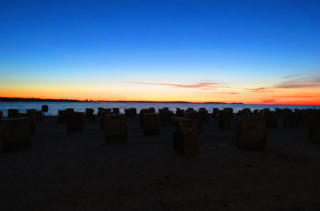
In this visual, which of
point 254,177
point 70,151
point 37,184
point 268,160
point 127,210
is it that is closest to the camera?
point 127,210

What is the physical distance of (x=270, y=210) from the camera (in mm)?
2918

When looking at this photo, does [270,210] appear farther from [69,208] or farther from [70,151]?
[70,151]

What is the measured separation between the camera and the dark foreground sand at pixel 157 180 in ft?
10.1

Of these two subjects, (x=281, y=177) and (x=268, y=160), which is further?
(x=268, y=160)

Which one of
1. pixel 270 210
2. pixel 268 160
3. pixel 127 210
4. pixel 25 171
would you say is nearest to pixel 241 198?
pixel 270 210

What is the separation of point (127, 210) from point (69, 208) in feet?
3.23

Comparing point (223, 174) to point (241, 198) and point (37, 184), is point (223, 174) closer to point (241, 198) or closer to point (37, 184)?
point (241, 198)

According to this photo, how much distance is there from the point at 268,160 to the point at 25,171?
273 inches

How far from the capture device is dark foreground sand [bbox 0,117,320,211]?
10.1ft

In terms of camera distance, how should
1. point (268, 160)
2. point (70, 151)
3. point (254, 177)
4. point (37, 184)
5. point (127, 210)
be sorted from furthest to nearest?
1. point (70, 151)
2. point (268, 160)
3. point (254, 177)
4. point (37, 184)
5. point (127, 210)

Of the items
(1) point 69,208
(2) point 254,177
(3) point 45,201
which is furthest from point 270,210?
(3) point 45,201

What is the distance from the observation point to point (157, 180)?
13.0 feet

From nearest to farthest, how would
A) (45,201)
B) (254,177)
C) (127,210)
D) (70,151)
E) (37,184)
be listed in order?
(127,210)
(45,201)
(37,184)
(254,177)
(70,151)

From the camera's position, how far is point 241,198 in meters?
3.25
